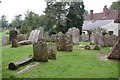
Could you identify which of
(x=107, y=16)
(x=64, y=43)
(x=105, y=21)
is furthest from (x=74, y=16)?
(x=64, y=43)

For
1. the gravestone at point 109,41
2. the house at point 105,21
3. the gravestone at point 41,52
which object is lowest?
the gravestone at point 41,52

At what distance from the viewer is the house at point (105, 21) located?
1644 inches

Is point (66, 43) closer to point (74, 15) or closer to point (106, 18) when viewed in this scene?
point (74, 15)

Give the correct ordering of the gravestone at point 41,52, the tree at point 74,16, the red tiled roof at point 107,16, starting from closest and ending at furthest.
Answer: the gravestone at point 41,52
the tree at point 74,16
the red tiled roof at point 107,16

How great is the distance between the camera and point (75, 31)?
23312 mm

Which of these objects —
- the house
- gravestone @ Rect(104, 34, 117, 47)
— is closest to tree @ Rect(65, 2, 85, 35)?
the house

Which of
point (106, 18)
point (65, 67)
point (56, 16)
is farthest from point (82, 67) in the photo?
point (106, 18)

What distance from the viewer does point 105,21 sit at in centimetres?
4519

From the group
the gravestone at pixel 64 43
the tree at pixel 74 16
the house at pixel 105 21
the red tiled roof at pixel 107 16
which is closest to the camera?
the gravestone at pixel 64 43

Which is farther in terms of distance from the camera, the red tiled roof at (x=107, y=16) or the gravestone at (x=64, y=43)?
the red tiled roof at (x=107, y=16)

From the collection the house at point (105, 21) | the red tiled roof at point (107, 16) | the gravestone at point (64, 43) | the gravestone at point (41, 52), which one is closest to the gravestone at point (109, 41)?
the gravestone at point (64, 43)

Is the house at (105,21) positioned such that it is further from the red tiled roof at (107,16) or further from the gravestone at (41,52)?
the gravestone at (41,52)

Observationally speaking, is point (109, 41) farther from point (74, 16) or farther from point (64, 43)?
point (74, 16)

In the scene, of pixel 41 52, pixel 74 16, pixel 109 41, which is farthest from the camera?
pixel 74 16
